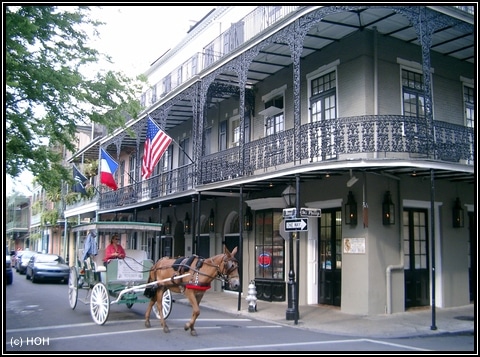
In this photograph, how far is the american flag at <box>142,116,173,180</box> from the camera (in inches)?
703

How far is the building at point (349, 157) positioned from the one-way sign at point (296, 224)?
4 centimetres

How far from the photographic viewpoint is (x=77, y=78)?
1273 centimetres

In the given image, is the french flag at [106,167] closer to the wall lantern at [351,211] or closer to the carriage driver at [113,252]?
the carriage driver at [113,252]

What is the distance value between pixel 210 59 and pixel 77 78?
7666mm

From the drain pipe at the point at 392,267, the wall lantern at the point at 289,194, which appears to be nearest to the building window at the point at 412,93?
the drain pipe at the point at 392,267

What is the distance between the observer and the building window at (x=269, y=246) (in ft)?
56.4

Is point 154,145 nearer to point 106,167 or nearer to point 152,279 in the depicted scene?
point 106,167

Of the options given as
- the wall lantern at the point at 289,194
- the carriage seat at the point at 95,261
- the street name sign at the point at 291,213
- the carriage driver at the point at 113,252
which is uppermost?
the wall lantern at the point at 289,194

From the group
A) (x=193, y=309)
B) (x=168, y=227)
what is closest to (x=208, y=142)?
(x=168, y=227)

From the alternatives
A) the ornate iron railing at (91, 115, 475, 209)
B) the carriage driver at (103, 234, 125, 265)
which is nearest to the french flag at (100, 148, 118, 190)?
the ornate iron railing at (91, 115, 475, 209)

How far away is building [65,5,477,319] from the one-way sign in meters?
0.04

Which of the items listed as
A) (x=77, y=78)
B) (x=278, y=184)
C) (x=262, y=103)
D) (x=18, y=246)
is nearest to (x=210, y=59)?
(x=262, y=103)

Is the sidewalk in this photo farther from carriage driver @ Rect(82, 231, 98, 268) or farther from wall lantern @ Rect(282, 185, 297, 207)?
carriage driver @ Rect(82, 231, 98, 268)
